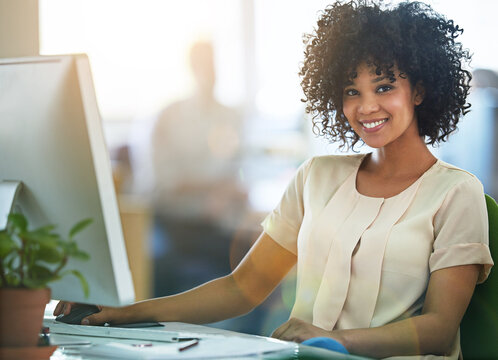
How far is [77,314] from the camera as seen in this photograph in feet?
4.03

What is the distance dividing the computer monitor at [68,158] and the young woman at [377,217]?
33 cm

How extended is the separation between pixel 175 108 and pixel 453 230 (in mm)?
2378

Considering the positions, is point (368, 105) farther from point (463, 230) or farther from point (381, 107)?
point (463, 230)

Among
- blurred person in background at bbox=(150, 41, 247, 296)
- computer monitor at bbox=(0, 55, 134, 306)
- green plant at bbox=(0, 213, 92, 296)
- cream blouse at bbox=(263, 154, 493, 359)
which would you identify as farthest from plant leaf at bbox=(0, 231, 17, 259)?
blurred person in background at bbox=(150, 41, 247, 296)

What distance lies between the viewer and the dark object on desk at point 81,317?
1.20m

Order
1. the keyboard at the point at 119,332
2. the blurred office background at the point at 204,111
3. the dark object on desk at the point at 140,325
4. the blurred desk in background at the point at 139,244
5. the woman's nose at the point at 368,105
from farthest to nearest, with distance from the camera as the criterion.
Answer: the blurred desk in background at the point at 139,244
the blurred office background at the point at 204,111
the woman's nose at the point at 368,105
the dark object on desk at the point at 140,325
the keyboard at the point at 119,332

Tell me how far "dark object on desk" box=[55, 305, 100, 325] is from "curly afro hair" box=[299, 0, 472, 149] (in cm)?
76

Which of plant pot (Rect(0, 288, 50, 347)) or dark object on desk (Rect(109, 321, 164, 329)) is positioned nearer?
plant pot (Rect(0, 288, 50, 347))

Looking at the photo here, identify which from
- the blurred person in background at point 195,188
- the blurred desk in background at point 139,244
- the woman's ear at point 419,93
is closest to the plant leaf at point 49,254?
the woman's ear at point 419,93

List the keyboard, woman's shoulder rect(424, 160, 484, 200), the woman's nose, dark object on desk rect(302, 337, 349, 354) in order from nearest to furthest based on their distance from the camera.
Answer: dark object on desk rect(302, 337, 349, 354) → the keyboard → woman's shoulder rect(424, 160, 484, 200) → the woman's nose

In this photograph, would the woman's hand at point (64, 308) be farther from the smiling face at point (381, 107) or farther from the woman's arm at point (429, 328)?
the smiling face at point (381, 107)

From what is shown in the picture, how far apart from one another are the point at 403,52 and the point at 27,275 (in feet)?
3.11

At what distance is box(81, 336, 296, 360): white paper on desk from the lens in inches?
37.6

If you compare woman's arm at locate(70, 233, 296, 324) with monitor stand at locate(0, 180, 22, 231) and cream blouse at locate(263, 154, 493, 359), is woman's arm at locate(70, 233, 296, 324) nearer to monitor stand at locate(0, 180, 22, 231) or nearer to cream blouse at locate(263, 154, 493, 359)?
cream blouse at locate(263, 154, 493, 359)
